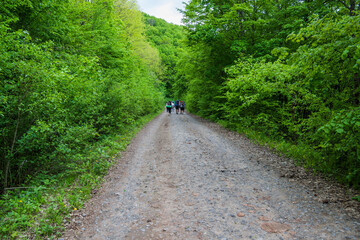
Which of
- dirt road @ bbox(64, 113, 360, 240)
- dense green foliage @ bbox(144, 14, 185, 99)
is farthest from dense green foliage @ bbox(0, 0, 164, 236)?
dense green foliage @ bbox(144, 14, 185, 99)

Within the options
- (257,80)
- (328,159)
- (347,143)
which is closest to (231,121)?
(257,80)

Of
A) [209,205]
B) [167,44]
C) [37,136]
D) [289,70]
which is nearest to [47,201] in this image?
[37,136]

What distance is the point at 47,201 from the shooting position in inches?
179

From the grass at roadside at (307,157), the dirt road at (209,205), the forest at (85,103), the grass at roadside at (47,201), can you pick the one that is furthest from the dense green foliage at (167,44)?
the grass at roadside at (47,201)

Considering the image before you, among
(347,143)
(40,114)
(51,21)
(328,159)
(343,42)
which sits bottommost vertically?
(328,159)

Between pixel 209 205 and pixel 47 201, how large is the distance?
12.0 feet

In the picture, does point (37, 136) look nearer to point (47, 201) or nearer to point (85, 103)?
point (47, 201)

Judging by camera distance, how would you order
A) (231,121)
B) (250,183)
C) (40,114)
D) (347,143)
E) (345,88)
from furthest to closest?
(231,121)
(345,88)
(250,183)
(40,114)
(347,143)

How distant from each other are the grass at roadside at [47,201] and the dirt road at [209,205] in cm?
33

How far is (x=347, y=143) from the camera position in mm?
4586

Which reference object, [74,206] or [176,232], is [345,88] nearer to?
[176,232]

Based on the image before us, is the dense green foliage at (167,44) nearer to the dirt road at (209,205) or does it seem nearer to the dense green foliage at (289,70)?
the dense green foliage at (289,70)

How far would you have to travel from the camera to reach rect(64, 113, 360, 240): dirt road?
11.4ft

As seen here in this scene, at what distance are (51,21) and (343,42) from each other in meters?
10.7
